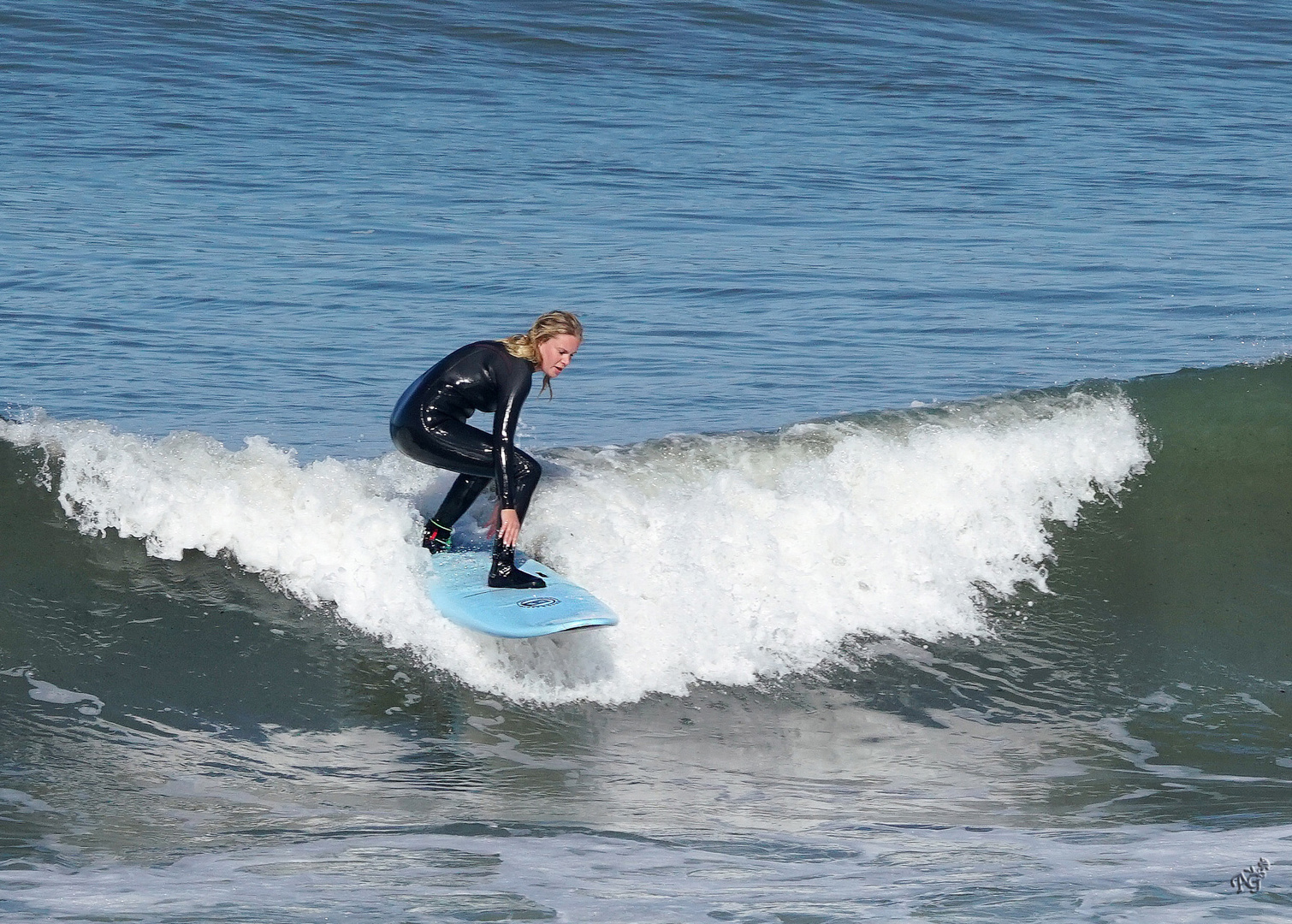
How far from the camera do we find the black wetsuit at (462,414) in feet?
22.8

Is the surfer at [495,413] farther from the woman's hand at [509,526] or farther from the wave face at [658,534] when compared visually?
the wave face at [658,534]

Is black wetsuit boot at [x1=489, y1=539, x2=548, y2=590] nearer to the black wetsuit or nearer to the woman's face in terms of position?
the black wetsuit

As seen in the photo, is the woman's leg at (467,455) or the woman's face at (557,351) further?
the woman's leg at (467,455)

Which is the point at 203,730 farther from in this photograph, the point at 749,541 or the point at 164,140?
the point at 164,140

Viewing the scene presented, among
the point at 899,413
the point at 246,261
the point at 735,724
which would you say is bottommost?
the point at 735,724

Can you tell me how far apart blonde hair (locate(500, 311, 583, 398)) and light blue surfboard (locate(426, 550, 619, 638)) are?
106 centimetres

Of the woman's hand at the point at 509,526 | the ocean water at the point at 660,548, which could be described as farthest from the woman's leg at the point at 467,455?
the ocean water at the point at 660,548

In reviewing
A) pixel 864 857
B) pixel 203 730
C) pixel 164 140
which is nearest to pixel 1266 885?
pixel 864 857

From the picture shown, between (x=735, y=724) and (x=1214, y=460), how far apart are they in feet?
14.9

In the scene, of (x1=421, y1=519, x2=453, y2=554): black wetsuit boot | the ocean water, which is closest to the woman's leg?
the ocean water

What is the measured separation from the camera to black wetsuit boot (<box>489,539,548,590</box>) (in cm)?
710

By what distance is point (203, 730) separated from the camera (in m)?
6.68

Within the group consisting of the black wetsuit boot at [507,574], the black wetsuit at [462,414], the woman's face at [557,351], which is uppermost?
the woman's face at [557,351]

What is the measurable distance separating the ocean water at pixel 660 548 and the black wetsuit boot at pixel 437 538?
0.12 meters
